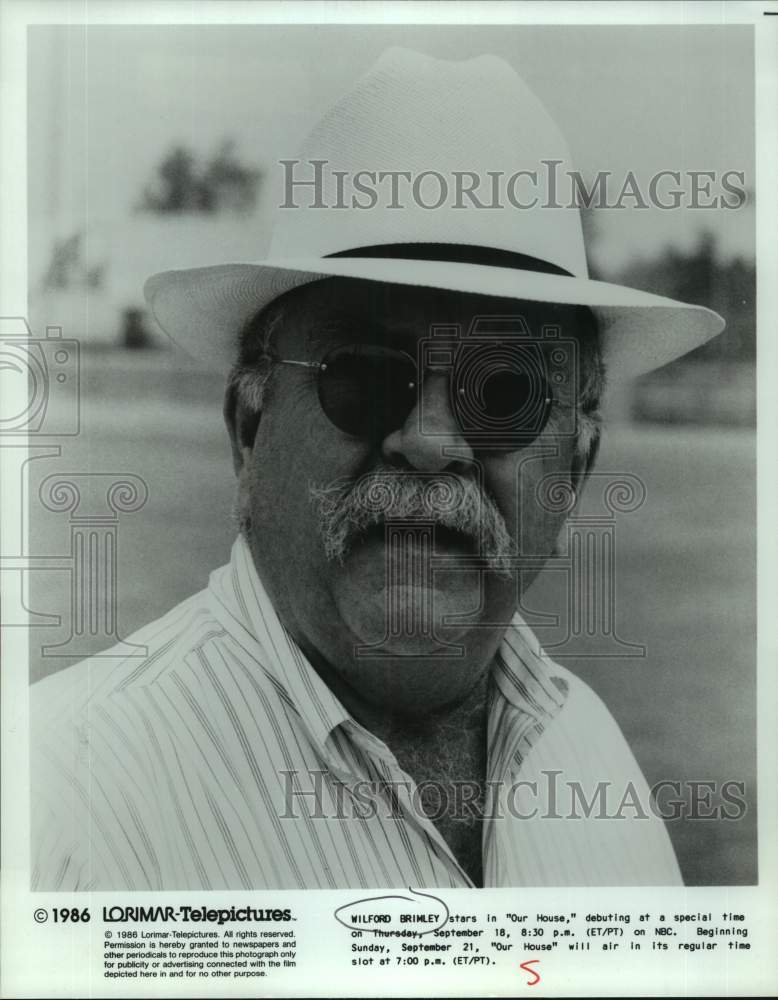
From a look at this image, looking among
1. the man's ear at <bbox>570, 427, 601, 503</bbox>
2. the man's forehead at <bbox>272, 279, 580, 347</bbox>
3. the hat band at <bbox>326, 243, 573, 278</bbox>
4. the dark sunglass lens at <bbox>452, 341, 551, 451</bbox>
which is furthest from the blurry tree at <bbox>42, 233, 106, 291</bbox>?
the man's ear at <bbox>570, 427, 601, 503</bbox>

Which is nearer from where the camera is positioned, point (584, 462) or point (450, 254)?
point (450, 254)

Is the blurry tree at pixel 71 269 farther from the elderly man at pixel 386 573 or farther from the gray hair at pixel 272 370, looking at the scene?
the gray hair at pixel 272 370

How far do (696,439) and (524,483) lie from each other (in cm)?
50

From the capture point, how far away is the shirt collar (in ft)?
10.6

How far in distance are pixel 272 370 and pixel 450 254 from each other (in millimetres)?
560

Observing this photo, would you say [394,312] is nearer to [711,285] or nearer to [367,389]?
[367,389]

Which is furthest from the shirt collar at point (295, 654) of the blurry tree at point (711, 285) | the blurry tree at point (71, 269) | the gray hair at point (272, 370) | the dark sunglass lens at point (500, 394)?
the blurry tree at point (711, 285)

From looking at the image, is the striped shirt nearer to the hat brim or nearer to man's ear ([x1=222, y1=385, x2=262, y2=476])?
man's ear ([x1=222, y1=385, x2=262, y2=476])

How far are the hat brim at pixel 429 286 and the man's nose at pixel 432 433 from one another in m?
0.27

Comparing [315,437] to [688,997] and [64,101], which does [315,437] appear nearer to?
[64,101]

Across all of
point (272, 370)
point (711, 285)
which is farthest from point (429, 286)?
point (711, 285)

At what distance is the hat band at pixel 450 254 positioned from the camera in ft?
10.3

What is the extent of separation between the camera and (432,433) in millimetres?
3158

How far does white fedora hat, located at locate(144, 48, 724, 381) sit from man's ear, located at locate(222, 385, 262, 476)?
9 centimetres
